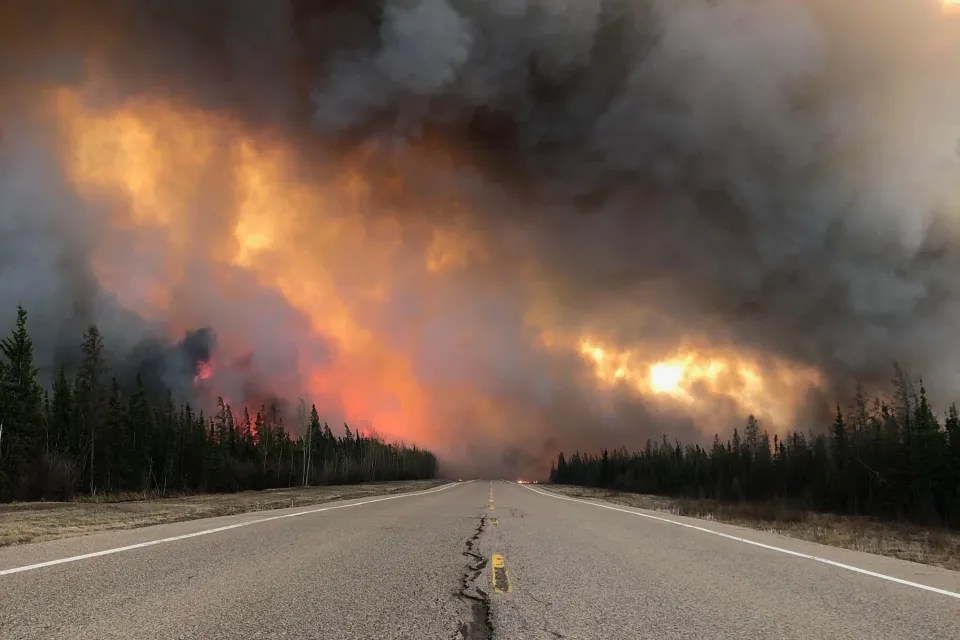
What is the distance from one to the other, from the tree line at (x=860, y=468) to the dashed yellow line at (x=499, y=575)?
179 feet

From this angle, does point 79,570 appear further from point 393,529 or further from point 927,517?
point 927,517

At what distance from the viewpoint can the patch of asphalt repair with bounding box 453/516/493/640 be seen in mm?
4422

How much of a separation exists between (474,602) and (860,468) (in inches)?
3070

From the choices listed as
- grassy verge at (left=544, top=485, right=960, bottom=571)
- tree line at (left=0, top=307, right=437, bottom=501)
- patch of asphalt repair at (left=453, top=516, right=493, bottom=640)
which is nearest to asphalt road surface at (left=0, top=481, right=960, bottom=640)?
patch of asphalt repair at (left=453, top=516, right=493, bottom=640)

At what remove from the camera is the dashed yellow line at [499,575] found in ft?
20.4

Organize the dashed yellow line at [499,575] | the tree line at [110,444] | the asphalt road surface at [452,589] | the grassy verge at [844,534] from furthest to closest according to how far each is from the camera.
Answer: the tree line at [110,444] → the grassy verge at [844,534] → the dashed yellow line at [499,575] → the asphalt road surface at [452,589]

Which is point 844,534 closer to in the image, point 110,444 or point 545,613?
point 545,613

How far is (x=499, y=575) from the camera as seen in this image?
7031mm

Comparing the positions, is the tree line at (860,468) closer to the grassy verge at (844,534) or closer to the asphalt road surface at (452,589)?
the grassy verge at (844,534)

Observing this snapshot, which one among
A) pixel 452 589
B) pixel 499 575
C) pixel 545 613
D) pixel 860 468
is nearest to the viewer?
pixel 545 613

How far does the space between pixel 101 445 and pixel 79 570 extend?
7888 centimetres

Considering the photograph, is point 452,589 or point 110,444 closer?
point 452,589

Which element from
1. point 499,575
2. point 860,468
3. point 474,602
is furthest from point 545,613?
point 860,468

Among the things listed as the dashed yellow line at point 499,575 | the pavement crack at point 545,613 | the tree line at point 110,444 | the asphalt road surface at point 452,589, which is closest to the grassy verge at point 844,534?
the asphalt road surface at point 452,589
